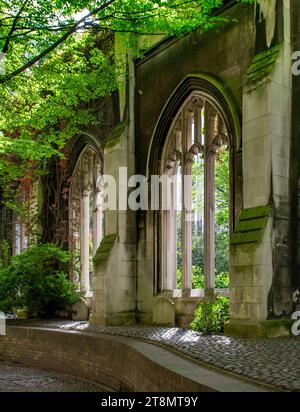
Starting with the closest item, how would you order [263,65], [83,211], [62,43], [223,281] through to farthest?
[263,65]
[62,43]
[83,211]
[223,281]

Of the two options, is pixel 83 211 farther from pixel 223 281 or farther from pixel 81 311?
pixel 223 281

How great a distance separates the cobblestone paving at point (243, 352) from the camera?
5340 millimetres

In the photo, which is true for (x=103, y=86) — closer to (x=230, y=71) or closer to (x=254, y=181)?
(x=230, y=71)

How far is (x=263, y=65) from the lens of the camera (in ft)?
30.2

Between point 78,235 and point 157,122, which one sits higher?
point 157,122

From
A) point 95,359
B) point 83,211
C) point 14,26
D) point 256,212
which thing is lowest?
point 95,359

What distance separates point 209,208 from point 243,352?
4.23m

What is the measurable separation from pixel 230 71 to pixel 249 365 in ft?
20.2

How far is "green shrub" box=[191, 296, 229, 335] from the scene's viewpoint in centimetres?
929

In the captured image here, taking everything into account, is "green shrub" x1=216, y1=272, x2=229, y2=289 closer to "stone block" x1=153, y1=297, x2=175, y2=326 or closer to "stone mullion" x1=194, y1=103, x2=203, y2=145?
"stone block" x1=153, y1=297, x2=175, y2=326

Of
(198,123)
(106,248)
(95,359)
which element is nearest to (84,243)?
(106,248)
